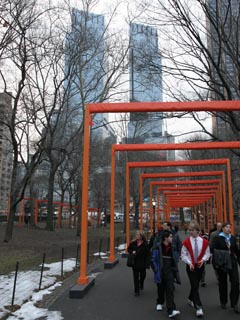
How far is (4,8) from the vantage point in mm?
10266

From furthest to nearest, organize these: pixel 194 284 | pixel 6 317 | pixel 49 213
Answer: pixel 49 213 → pixel 194 284 → pixel 6 317

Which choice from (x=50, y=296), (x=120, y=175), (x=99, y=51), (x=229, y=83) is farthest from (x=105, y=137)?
(x=50, y=296)

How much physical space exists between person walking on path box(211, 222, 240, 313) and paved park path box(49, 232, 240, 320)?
0.28m

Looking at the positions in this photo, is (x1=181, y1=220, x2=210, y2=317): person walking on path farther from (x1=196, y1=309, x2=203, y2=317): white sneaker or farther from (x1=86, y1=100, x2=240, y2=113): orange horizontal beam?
(x1=86, y1=100, x2=240, y2=113): orange horizontal beam

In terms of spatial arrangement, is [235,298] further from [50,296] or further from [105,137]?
[105,137]

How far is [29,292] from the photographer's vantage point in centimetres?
865

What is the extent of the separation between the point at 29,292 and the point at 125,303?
258cm

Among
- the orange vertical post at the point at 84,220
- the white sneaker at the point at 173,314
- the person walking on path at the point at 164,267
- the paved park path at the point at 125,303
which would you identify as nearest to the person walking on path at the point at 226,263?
the paved park path at the point at 125,303

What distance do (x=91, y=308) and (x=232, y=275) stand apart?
Answer: 2954 millimetres

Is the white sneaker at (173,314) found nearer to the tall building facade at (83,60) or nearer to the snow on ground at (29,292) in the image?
the snow on ground at (29,292)

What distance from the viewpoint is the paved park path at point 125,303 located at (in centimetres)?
667

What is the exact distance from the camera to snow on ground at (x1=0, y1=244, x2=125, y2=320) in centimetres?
666

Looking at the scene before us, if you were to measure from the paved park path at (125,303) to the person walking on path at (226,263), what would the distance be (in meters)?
0.28

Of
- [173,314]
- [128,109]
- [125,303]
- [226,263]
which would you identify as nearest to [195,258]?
[226,263]
